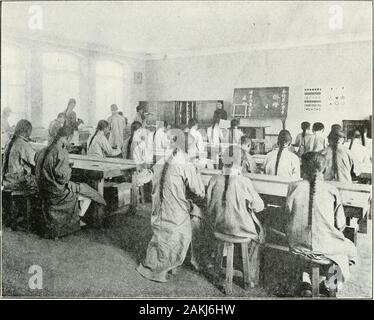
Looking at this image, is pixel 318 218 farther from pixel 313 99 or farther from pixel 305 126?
pixel 313 99

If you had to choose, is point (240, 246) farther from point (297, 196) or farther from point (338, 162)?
point (338, 162)

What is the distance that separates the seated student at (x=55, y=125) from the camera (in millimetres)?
2789

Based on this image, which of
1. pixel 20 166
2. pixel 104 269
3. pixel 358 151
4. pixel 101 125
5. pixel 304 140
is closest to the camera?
pixel 358 151

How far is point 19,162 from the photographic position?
9.96 feet

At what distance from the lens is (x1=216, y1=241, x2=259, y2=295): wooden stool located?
2.18 metres

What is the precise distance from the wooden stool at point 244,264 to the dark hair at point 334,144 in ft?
2.41

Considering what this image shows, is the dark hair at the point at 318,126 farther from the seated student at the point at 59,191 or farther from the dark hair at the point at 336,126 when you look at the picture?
the seated student at the point at 59,191

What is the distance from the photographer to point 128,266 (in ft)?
8.05

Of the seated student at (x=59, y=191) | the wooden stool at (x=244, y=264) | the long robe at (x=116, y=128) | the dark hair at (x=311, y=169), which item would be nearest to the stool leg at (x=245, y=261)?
the wooden stool at (x=244, y=264)

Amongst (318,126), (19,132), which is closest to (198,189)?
(318,126)

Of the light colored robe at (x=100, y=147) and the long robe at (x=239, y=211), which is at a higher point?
the light colored robe at (x=100, y=147)

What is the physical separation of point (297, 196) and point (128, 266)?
1.21 meters

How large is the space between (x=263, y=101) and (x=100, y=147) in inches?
54.8
